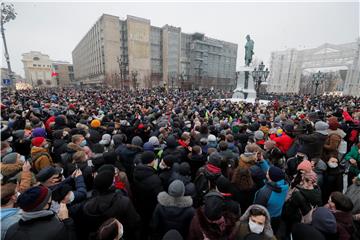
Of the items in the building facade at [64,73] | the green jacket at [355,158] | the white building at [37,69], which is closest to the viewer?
the green jacket at [355,158]

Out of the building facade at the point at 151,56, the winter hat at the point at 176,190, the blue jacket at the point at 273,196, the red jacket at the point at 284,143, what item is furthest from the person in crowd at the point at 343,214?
the building facade at the point at 151,56

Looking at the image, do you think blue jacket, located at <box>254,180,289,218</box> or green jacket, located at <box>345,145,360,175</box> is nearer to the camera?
blue jacket, located at <box>254,180,289,218</box>

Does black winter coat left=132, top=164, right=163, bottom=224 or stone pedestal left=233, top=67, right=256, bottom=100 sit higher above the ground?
stone pedestal left=233, top=67, right=256, bottom=100

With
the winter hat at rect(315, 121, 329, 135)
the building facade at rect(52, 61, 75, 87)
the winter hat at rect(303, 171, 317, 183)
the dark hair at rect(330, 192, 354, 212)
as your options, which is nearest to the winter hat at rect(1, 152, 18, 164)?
the winter hat at rect(303, 171, 317, 183)

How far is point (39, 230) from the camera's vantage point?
68.1 inches

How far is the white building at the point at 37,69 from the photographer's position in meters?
94.9

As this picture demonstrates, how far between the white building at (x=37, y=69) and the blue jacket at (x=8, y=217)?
374 feet

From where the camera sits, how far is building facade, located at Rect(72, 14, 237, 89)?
61312 mm

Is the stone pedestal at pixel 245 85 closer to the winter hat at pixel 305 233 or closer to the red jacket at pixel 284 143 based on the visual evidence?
the red jacket at pixel 284 143

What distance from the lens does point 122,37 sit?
65875 mm

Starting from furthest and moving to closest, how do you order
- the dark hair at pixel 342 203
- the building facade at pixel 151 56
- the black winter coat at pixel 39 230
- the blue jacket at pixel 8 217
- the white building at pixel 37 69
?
1. the white building at pixel 37 69
2. the building facade at pixel 151 56
3. the dark hair at pixel 342 203
4. the blue jacket at pixel 8 217
5. the black winter coat at pixel 39 230

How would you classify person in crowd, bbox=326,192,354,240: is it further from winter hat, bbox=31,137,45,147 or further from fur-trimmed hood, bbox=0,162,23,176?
winter hat, bbox=31,137,45,147

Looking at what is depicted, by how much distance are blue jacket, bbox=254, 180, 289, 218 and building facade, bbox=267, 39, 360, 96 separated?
55275 mm

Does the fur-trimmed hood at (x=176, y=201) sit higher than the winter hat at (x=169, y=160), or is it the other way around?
the winter hat at (x=169, y=160)
